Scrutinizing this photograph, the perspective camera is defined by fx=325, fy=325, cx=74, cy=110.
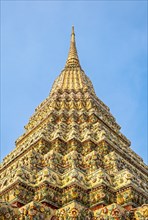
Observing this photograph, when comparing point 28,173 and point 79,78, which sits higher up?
point 79,78

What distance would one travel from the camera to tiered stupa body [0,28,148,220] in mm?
9383

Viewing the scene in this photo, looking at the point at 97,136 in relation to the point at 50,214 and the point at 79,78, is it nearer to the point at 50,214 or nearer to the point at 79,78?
the point at 50,214

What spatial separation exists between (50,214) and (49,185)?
1.92 metres

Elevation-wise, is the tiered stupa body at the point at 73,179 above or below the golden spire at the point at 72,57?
below

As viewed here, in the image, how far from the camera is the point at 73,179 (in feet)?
37.2

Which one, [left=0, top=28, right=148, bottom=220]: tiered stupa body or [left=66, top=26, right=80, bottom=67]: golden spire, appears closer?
[left=0, top=28, right=148, bottom=220]: tiered stupa body

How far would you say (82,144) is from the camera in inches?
620

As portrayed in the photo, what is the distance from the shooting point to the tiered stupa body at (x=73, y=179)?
9.38 metres

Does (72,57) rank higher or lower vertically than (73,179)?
higher

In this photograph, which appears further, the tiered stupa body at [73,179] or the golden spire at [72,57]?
the golden spire at [72,57]

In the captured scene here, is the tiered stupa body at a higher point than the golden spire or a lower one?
lower

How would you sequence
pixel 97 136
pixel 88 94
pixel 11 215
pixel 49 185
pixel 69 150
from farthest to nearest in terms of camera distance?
pixel 88 94
pixel 97 136
pixel 69 150
pixel 49 185
pixel 11 215

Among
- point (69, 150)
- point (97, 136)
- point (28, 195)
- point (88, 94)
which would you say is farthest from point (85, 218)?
point (88, 94)

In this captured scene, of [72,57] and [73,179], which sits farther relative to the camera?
[72,57]
